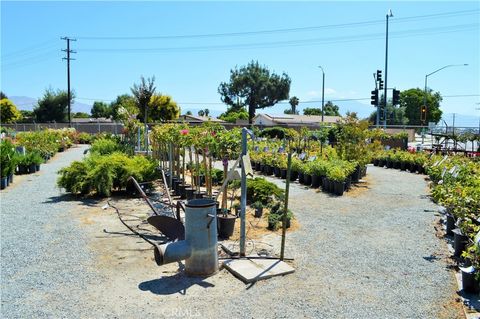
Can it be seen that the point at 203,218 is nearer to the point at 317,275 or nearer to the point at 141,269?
the point at 141,269

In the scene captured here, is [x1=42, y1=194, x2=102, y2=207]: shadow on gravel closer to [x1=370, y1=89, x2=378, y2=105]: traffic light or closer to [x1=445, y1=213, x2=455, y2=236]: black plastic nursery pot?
[x1=445, y1=213, x2=455, y2=236]: black plastic nursery pot

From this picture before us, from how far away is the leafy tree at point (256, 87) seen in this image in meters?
60.1

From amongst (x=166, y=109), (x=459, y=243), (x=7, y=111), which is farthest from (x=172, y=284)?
(x=7, y=111)

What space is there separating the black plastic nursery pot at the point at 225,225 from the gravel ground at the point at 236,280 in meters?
0.89

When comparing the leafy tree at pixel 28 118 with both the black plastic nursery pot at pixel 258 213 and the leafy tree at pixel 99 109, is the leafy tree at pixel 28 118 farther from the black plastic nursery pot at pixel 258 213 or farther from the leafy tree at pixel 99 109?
the black plastic nursery pot at pixel 258 213

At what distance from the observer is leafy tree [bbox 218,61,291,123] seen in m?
60.1

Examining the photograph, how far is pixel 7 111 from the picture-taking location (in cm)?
5047

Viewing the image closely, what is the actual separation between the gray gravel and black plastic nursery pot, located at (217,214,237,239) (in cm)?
189

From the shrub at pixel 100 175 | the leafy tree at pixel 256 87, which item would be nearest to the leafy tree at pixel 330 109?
the leafy tree at pixel 256 87

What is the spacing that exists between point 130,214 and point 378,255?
456 cm

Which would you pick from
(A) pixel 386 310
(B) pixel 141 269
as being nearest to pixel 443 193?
(A) pixel 386 310

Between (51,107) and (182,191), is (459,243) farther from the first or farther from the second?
(51,107)

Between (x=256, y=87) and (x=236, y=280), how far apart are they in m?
56.8

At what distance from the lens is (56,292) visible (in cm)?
439
